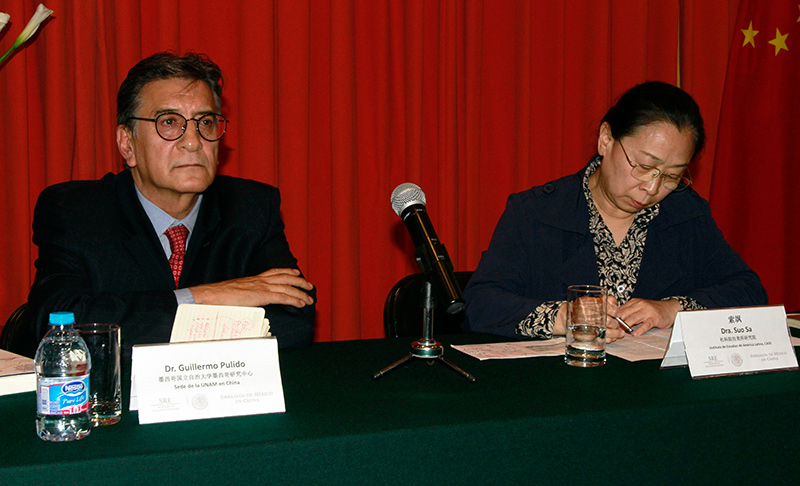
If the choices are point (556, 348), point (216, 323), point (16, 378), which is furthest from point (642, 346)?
point (16, 378)

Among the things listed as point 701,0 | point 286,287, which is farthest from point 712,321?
point 701,0

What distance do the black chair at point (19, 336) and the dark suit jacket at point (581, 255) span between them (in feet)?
4.23

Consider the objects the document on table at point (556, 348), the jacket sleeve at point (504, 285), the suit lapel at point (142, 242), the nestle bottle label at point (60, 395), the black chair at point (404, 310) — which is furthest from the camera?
the black chair at point (404, 310)

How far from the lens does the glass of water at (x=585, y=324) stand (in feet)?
5.29

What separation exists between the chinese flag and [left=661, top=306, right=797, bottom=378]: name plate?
7.93 ft

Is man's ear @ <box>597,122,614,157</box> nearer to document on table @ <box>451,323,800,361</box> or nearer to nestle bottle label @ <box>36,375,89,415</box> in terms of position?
document on table @ <box>451,323,800,361</box>

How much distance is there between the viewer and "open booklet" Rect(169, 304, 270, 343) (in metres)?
1.44

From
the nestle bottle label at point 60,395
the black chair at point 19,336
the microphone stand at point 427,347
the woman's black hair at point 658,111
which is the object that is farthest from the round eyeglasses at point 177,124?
the woman's black hair at point 658,111

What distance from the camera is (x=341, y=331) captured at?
3.38m

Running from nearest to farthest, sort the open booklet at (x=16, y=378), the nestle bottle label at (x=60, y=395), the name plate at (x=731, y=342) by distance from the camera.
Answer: the nestle bottle label at (x=60, y=395) < the open booklet at (x=16, y=378) < the name plate at (x=731, y=342)

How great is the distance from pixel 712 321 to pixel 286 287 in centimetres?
115

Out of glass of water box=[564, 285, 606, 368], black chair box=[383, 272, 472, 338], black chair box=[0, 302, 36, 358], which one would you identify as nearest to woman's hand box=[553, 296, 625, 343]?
glass of water box=[564, 285, 606, 368]

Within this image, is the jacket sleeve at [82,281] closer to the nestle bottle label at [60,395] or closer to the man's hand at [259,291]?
the man's hand at [259,291]

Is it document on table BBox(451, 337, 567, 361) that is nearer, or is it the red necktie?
document on table BBox(451, 337, 567, 361)
